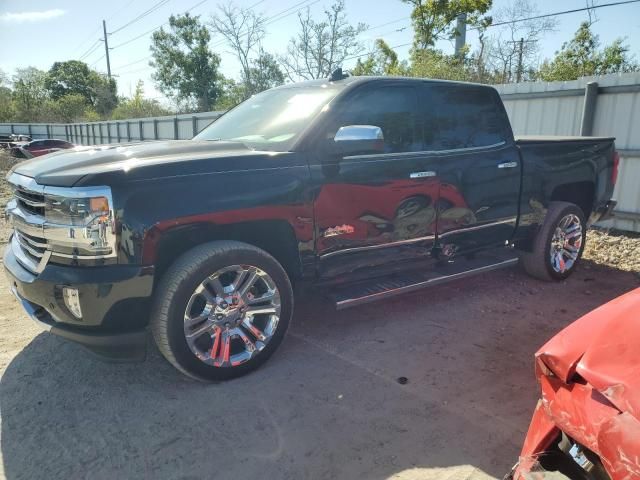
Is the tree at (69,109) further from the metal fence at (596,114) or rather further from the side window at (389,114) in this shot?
the side window at (389,114)

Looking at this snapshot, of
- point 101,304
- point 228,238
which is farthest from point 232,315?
point 101,304

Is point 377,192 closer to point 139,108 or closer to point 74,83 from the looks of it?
point 139,108

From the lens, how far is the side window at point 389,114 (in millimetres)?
3676

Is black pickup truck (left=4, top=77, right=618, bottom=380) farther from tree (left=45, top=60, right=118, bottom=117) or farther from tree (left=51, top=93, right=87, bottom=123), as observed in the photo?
tree (left=45, top=60, right=118, bottom=117)

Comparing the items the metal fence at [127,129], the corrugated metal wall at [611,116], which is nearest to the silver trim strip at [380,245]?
the corrugated metal wall at [611,116]

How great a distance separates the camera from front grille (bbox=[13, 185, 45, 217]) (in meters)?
2.85

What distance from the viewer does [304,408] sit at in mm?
2914

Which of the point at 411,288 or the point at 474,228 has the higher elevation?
the point at 474,228

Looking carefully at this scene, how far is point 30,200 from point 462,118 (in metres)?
3.50

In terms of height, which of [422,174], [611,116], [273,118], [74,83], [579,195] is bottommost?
[579,195]

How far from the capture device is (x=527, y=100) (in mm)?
8383

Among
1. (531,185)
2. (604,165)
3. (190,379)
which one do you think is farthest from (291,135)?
(604,165)

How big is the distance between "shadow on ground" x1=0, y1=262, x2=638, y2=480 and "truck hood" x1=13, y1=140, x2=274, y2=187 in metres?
1.35

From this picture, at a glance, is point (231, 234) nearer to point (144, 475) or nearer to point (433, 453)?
point (144, 475)
